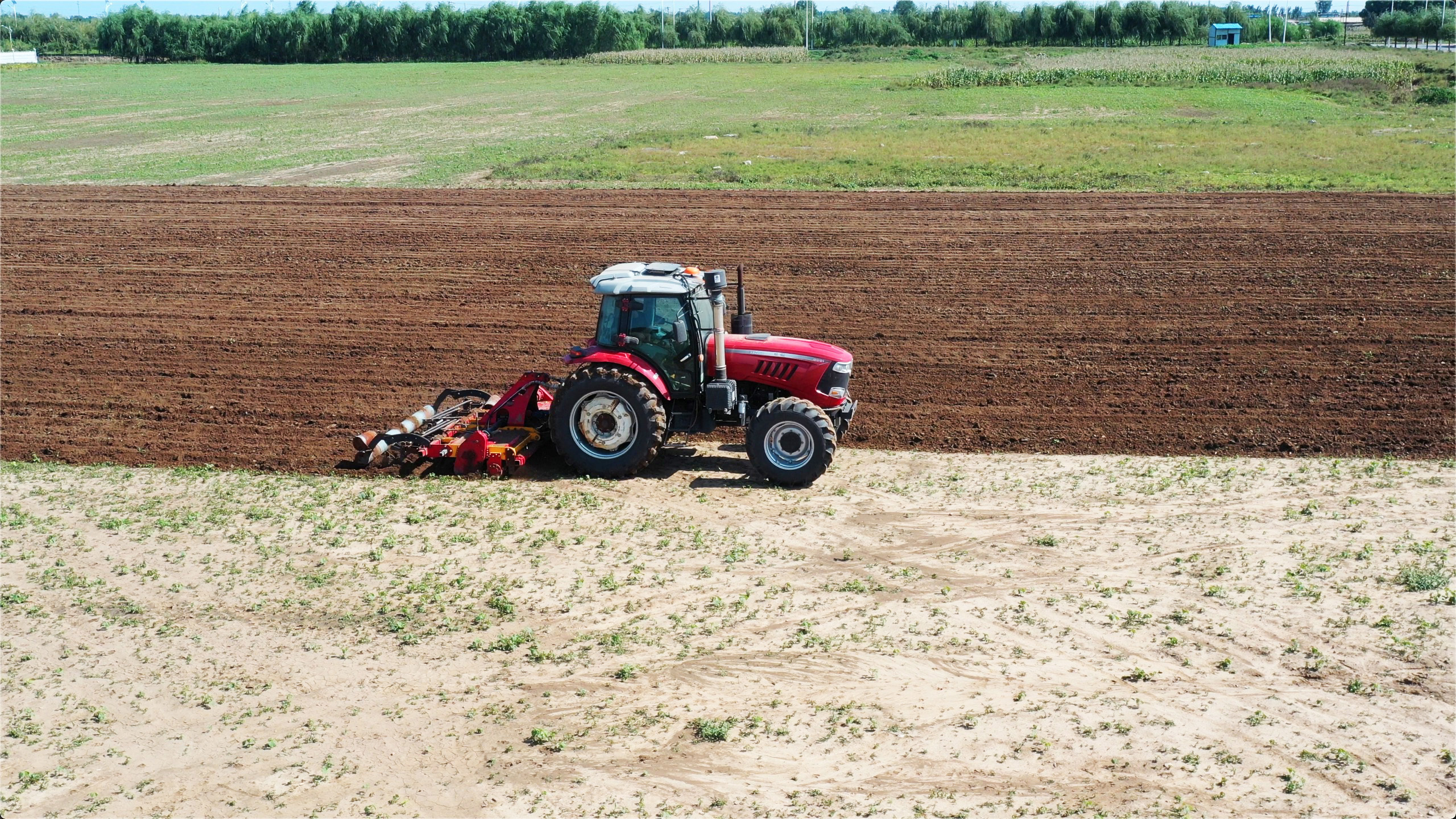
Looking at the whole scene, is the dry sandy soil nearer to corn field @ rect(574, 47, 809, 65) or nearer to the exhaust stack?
the exhaust stack

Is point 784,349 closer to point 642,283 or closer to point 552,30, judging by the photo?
point 642,283

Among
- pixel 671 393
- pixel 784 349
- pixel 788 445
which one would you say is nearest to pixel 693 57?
pixel 784 349

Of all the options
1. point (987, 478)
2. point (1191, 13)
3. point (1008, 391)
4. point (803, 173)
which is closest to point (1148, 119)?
point (803, 173)

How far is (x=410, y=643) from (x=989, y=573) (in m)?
4.73

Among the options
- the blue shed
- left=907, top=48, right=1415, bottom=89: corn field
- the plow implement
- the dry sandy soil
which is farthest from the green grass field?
the blue shed

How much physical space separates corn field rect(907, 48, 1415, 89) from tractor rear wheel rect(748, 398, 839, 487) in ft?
175

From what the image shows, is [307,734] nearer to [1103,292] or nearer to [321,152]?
[1103,292]

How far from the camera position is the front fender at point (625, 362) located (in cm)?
1249

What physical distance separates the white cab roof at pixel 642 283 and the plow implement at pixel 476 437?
1.27 m

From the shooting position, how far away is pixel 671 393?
12719mm

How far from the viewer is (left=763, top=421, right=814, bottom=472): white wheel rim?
1235 centimetres

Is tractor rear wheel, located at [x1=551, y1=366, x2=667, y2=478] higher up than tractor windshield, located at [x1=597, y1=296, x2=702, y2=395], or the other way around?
tractor windshield, located at [x1=597, y1=296, x2=702, y2=395]

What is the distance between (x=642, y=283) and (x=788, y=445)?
220cm

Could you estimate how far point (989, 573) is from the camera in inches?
413
